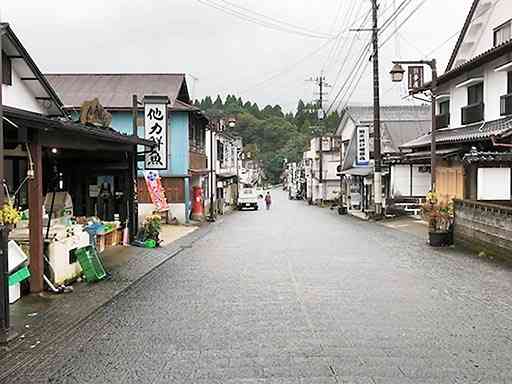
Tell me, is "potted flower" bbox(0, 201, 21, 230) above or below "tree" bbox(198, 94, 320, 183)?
below

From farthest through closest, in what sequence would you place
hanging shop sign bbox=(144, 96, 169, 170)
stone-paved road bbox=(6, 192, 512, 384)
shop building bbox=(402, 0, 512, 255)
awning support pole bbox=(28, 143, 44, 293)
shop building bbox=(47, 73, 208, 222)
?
shop building bbox=(47, 73, 208, 222) < hanging shop sign bbox=(144, 96, 169, 170) < shop building bbox=(402, 0, 512, 255) < awning support pole bbox=(28, 143, 44, 293) < stone-paved road bbox=(6, 192, 512, 384)

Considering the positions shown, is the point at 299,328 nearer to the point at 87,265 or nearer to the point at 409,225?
the point at 87,265

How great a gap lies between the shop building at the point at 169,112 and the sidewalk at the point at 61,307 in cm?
1491

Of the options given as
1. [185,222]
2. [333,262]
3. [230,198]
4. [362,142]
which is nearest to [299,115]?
[230,198]

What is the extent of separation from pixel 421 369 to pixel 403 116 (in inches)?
2229

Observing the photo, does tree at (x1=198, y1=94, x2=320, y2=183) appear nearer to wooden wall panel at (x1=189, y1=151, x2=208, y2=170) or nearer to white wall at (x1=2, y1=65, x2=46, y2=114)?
wooden wall panel at (x1=189, y1=151, x2=208, y2=170)

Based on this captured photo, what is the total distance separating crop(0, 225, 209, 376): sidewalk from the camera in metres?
7.39

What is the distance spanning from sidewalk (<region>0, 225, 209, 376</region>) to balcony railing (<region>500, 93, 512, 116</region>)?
1377cm

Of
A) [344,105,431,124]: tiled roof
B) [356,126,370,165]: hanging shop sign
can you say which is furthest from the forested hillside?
[356,126,370,165]: hanging shop sign

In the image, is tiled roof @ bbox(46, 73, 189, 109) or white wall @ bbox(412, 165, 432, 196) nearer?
tiled roof @ bbox(46, 73, 189, 109)

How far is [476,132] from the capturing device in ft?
76.7

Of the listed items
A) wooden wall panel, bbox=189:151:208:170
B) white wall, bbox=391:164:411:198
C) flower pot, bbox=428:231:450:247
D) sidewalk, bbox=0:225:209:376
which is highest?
wooden wall panel, bbox=189:151:208:170

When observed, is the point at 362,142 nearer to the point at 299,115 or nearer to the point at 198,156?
the point at 198,156

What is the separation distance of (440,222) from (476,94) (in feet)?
26.8
